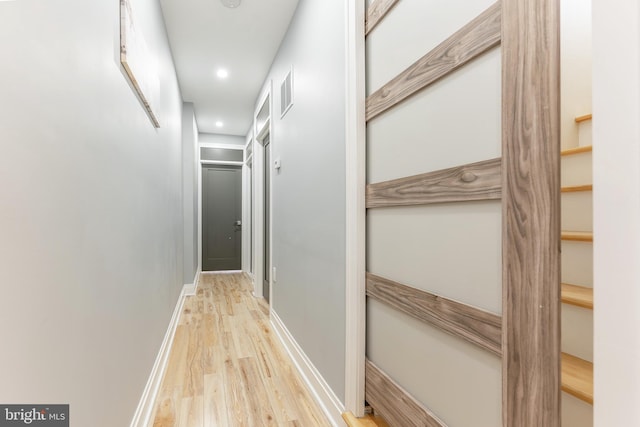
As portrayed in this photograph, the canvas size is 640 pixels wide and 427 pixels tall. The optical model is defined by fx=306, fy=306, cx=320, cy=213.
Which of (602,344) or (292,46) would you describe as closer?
(602,344)

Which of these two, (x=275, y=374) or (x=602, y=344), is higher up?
(x=602, y=344)

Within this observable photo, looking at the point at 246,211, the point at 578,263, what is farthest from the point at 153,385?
the point at 246,211

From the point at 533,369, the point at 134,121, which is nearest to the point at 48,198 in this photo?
the point at 134,121

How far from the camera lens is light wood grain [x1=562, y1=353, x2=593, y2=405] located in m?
0.80

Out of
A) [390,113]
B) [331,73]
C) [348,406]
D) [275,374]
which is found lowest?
[275,374]

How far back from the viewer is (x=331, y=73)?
1709 mm

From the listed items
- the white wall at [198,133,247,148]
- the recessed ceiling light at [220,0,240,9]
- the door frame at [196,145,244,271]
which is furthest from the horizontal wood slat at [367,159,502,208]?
the white wall at [198,133,247,148]

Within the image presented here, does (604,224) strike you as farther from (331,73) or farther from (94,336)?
(331,73)

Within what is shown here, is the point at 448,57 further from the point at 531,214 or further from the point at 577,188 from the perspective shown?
the point at 577,188

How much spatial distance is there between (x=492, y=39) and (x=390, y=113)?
490 millimetres

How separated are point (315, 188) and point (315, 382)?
47.9 inches

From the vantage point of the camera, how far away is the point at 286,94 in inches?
106

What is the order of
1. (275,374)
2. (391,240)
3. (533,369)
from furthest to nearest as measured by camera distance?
(275,374), (391,240), (533,369)

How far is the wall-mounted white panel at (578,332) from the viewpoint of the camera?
3.17 feet
